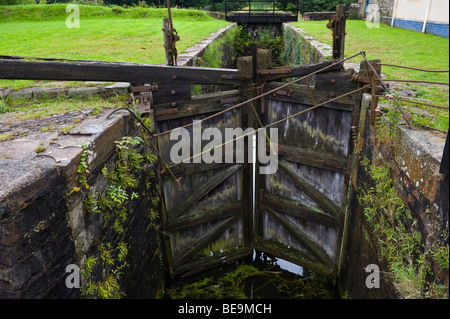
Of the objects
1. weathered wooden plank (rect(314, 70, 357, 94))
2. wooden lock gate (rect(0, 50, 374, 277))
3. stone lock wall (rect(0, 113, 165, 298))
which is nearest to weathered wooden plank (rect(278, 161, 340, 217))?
wooden lock gate (rect(0, 50, 374, 277))

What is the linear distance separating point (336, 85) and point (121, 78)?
2.81 meters

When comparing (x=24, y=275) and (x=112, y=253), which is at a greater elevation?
(x=24, y=275)

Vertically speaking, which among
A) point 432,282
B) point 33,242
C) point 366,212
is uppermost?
point 33,242

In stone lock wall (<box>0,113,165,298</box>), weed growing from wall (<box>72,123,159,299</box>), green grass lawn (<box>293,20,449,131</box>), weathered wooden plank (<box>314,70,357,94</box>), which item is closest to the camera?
stone lock wall (<box>0,113,165,298</box>)

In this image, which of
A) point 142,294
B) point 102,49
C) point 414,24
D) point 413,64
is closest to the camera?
point 142,294

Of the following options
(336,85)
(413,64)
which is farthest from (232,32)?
(336,85)

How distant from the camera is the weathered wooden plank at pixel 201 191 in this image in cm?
512

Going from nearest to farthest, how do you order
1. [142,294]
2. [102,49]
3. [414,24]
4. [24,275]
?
[24,275]
[142,294]
[102,49]
[414,24]

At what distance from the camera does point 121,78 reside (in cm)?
406

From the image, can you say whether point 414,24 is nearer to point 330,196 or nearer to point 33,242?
point 330,196

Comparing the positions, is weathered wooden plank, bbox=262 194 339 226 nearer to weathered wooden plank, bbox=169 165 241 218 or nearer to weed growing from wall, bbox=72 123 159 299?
weathered wooden plank, bbox=169 165 241 218

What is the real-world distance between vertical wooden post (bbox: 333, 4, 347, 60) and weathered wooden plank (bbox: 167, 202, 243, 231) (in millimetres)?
2862

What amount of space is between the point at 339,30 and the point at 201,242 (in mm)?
3863

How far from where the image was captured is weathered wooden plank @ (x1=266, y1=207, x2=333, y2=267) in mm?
5331
